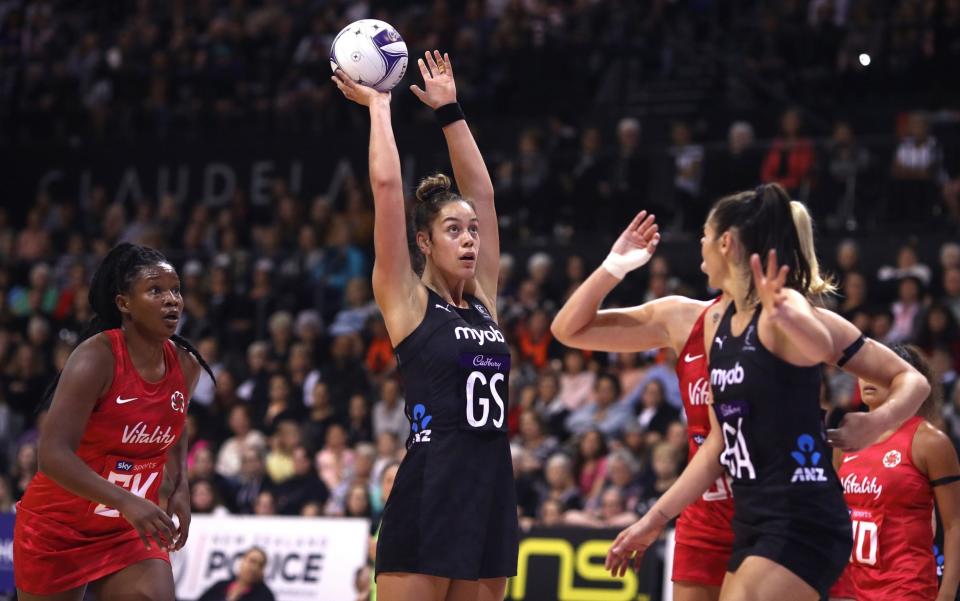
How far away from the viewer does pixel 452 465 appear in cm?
530

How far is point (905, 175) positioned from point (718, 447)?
33.7ft

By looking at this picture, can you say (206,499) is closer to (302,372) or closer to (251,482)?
(251,482)

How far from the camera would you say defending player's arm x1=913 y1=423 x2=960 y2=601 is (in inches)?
246

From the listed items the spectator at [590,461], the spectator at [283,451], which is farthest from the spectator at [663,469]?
the spectator at [283,451]

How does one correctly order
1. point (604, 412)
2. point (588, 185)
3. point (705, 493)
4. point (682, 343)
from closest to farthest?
point (705, 493) < point (682, 343) < point (604, 412) < point (588, 185)

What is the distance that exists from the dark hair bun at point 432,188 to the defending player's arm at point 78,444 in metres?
1.55

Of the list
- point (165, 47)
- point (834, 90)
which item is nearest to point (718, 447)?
point (834, 90)

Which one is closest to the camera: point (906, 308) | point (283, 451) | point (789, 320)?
point (789, 320)

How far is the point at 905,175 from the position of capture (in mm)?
14523

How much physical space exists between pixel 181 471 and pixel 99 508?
0.69 m

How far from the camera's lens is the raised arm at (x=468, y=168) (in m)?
6.02

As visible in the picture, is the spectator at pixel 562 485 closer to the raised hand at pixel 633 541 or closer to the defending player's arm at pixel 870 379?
the raised hand at pixel 633 541

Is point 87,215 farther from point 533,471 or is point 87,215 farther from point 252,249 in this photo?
point 533,471

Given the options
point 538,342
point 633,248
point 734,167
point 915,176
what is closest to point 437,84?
point 633,248
